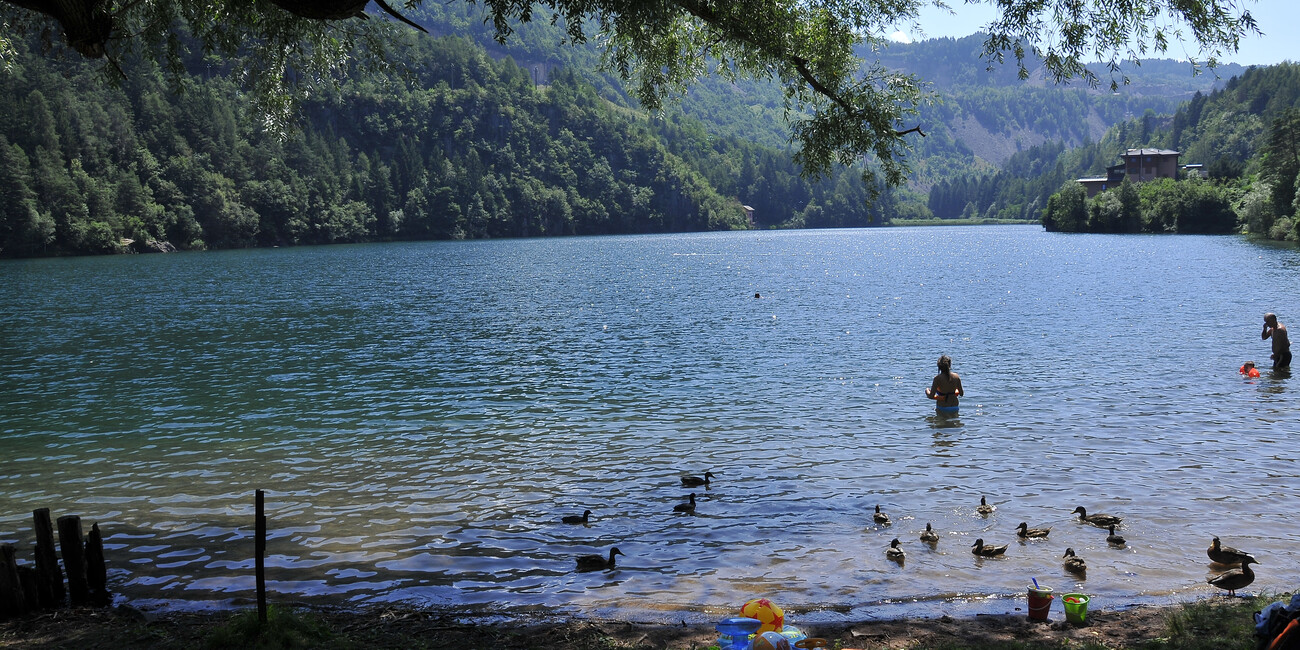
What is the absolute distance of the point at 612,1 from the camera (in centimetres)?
1309

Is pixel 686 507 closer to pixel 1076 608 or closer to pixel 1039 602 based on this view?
pixel 1039 602

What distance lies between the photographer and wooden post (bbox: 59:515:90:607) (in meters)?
10.7

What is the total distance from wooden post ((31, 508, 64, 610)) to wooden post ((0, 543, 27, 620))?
268 millimetres

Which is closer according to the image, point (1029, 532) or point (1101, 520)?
point (1029, 532)

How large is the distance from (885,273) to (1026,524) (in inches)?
2973

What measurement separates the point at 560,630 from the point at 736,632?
8.21 feet

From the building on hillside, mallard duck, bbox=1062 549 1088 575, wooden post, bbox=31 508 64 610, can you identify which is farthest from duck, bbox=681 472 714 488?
the building on hillside

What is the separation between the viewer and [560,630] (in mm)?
10148

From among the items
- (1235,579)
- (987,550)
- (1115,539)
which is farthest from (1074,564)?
(1235,579)

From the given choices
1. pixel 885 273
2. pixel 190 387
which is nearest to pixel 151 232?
pixel 885 273

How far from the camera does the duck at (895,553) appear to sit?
42.0 ft

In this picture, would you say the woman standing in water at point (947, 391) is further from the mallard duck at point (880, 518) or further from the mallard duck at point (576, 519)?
the mallard duck at point (576, 519)

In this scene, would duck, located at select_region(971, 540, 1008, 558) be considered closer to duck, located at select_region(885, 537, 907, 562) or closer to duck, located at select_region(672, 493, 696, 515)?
duck, located at select_region(885, 537, 907, 562)

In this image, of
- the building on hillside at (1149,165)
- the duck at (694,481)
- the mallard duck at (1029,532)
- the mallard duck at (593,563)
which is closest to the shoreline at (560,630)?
the mallard duck at (593,563)
